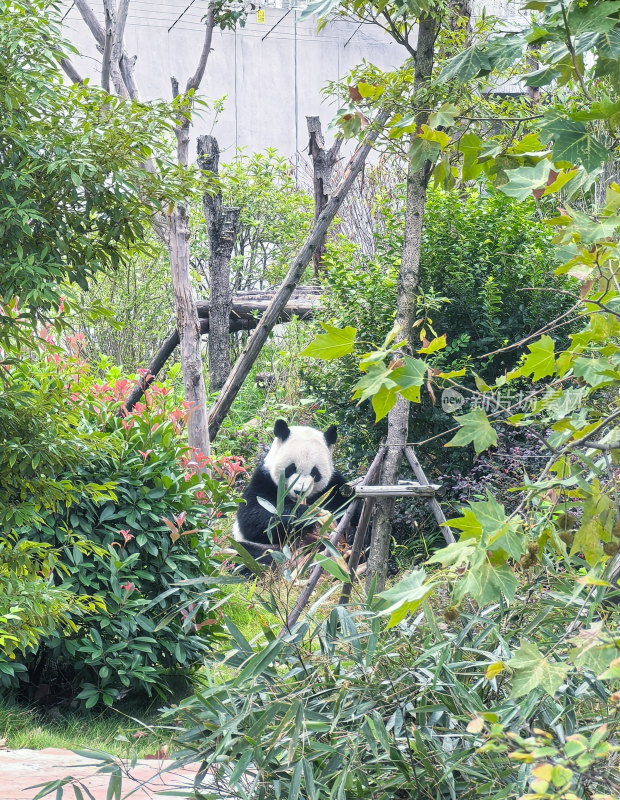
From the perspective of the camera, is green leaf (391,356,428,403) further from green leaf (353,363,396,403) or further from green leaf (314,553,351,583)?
green leaf (314,553,351,583)

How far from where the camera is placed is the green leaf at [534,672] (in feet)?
3.93

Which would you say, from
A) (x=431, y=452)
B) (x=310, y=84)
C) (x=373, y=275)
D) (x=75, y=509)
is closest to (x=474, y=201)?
(x=373, y=275)

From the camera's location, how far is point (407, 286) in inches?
128

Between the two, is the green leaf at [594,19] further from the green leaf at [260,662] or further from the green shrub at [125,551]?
the green shrub at [125,551]

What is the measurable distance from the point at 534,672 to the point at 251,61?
1549 centimetres

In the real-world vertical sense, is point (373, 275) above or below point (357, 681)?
above

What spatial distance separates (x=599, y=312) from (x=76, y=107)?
1.94m

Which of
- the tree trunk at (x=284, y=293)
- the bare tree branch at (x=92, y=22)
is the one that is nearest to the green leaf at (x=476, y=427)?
the tree trunk at (x=284, y=293)

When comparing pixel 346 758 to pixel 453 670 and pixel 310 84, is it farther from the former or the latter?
pixel 310 84

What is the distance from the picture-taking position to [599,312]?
1511mm

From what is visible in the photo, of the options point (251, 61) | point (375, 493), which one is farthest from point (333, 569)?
point (251, 61)

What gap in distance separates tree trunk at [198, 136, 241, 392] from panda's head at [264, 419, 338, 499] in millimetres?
2730

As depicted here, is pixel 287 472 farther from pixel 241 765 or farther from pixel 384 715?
pixel 241 765

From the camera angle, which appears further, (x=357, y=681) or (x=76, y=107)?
(x=76, y=107)
